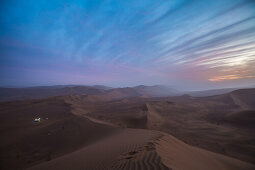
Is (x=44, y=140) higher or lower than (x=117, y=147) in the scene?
lower

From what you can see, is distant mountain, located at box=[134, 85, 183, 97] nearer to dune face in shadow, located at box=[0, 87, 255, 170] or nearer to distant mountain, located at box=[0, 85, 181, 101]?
distant mountain, located at box=[0, 85, 181, 101]

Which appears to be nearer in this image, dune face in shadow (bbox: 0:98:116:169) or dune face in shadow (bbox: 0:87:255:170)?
dune face in shadow (bbox: 0:87:255:170)

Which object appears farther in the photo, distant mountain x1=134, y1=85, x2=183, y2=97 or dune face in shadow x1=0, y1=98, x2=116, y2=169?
distant mountain x1=134, y1=85, x2=183, y2=97

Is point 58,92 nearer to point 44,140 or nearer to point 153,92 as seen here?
point 44,140

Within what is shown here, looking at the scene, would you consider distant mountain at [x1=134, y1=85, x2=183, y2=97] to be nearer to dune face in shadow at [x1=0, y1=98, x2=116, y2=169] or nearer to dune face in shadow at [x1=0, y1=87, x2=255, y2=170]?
dune face in shadow at [x1=0, y1=87, x2=255, y2=170]

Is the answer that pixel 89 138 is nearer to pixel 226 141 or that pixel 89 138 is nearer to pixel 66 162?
pixel 66 162

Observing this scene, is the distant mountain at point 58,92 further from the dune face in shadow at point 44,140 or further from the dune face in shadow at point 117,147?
the dune face in shadow at point 117,147

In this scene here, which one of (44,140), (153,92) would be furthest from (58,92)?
(153,92)

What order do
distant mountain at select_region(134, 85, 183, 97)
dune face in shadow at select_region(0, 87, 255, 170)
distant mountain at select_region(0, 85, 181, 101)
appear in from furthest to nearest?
distant mountain at select_region(134, 85, 183, 97), distant mountain at select_region(0, 85, 181, 101), dune face in shadow at select_region(0, 87, 255, 170)

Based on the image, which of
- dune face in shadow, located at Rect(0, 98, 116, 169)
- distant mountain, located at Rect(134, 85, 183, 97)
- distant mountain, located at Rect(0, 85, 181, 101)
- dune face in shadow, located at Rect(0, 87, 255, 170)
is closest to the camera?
dune face in shadow, located at Rect(0, 87, 255, 170)

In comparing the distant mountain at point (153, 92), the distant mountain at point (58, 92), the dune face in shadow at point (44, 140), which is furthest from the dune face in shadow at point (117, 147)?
the distant mountain at point (153, 92)

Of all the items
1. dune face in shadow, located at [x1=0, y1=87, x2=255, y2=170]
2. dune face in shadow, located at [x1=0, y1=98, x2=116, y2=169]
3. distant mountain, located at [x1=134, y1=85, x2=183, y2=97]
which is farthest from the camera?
distant mountain, located at [x1=134, y1=85, x2=183, y2=97]

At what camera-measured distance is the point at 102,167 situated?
11.3ft

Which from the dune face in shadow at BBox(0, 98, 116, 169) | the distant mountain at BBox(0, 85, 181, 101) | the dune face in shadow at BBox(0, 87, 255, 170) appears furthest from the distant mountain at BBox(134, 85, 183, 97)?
the dune face in shadow at BBox(0, 98, 116, 169)
